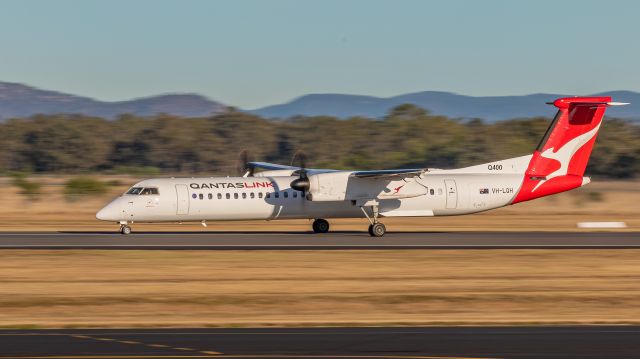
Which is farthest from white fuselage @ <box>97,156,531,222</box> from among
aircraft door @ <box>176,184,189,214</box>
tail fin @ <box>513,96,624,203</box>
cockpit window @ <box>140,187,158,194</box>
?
tail fin @ <box>513,96,624,203</box>

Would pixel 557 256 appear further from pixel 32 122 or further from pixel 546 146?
pixel 32 122

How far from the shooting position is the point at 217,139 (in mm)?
114438

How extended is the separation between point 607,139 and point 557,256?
68.2m

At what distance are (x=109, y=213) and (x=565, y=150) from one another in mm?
17308

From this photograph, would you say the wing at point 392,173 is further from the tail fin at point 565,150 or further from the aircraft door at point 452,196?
the tail fin at point 565,150

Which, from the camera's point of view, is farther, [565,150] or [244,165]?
[244,165]

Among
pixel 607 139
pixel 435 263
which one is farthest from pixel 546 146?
pixel 607 139

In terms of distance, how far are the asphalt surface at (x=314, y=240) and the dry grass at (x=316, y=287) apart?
63.6 inches

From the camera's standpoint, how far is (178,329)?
15.1 m

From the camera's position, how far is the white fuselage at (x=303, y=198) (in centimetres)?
3306

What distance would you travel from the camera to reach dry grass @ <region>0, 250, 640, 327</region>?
679 inches

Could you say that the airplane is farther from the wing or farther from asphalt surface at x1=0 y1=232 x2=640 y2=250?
asphalt surface at x1=0 y1=232 x2=640 y2=250

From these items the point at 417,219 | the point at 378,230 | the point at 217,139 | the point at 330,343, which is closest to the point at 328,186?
the point at 378,230

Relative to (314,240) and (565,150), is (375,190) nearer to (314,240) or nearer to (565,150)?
(314,240)
